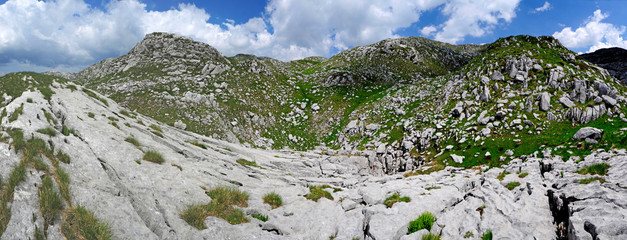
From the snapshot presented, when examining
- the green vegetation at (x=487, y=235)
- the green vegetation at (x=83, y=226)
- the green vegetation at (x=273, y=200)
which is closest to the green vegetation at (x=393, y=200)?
the green vegetation at (x=487, y=235)

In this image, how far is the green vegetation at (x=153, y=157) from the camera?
16.9 metres

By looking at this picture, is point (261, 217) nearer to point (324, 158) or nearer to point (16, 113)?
point (16, 113)

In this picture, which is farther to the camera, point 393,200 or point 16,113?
point 393,200

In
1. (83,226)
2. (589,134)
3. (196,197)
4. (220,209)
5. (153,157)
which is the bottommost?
(220,209)

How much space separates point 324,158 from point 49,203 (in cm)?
3337

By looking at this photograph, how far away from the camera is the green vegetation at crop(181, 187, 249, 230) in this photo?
40.2 ft

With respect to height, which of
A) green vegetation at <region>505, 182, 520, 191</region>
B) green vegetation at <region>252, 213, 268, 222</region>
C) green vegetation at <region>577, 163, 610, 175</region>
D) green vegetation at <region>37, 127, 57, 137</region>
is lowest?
green vegetation at <region>252, 213, 268, 222</region>

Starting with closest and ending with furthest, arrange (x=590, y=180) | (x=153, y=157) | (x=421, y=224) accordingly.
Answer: (x=421, y=224)
(x=590, y=180)
(x=153, y=157)

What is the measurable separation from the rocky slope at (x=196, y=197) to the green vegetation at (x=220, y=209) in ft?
0.53

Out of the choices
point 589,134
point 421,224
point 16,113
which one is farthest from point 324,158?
point 16,113

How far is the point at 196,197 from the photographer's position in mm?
14453

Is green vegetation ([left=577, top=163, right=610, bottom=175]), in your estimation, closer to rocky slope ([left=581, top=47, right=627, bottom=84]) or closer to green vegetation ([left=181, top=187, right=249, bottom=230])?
green vegetation ([left=181, top=187, right=249, bottom=230])

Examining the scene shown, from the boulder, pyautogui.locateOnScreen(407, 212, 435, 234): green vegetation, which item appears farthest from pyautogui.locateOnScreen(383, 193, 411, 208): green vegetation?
the boulder

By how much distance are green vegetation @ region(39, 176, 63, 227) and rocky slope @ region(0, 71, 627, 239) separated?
0.15 feet
